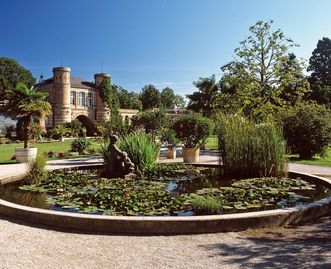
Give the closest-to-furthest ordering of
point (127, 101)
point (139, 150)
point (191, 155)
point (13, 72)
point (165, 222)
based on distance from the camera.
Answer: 1. point (165, 222)
2. point (139, 150)
3. point (191, 155)
4. point (13, 72)
5. point (127, 101)

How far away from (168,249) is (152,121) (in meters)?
13.9

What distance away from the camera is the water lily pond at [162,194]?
577cm

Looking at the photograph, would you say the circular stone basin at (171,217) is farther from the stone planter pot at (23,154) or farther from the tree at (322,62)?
the tree at (322,62)

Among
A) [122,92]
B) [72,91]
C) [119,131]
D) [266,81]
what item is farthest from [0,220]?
[122,92]

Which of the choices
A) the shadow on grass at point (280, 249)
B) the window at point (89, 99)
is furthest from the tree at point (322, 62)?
the shadow on grass at point (280, 249)

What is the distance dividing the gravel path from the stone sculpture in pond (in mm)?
4164

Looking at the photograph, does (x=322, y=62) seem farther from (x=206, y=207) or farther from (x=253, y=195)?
(x=206, y=207)

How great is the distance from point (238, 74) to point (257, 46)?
7.01 feet

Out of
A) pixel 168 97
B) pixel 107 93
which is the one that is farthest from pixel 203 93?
pixel 168 97

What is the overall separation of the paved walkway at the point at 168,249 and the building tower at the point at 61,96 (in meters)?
47.0

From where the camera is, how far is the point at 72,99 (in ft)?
176

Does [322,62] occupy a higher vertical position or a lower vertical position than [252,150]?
higher

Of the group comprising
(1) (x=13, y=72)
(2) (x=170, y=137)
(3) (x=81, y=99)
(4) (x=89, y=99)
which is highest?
(1) (x=13, y=72)

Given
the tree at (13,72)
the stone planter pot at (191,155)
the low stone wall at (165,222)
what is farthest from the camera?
the tree at (13,72)
